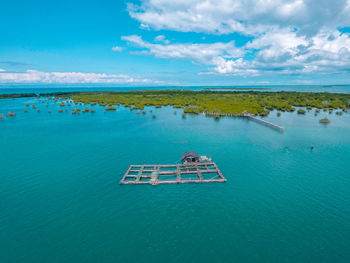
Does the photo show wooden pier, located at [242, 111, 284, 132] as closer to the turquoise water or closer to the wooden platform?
the turquoise water

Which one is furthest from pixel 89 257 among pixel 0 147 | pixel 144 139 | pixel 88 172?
pixel 0 147

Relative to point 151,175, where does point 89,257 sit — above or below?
below

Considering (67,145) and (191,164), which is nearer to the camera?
(191,164)

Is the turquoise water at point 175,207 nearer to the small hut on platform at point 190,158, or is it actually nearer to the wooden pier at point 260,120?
the small hut on platform at point 190,158

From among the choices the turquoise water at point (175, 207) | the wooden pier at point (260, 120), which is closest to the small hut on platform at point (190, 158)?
the turquoise water at point (175, 207)

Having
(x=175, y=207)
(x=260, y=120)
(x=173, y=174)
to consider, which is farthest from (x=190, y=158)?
(x=260, y=120)

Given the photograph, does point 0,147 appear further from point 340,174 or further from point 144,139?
point 340,174
